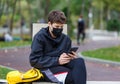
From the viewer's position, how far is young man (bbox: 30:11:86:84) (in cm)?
703

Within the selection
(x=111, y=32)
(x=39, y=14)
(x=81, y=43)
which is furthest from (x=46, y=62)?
(x=111, y=32)

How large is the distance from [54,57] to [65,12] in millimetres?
35259

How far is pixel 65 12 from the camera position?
42406mm

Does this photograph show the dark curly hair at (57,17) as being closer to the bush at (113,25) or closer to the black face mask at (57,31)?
the black face mask at (57,31)

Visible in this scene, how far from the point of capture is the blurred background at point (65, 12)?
4175 centimetres

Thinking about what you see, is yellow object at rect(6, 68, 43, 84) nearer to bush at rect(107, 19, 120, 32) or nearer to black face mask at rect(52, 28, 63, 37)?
black face mask at rect(52, 28, 63, 37)

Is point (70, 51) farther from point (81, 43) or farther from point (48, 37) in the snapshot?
point (81, 43)

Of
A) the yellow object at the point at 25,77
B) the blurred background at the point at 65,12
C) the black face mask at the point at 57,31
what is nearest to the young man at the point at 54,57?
the black face mask at the point at 57,31

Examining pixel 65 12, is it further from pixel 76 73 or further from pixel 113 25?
pixel 76 73

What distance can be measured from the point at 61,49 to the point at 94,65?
962cm

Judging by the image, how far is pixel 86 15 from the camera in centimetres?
6359

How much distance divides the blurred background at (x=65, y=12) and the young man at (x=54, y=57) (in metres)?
26.4

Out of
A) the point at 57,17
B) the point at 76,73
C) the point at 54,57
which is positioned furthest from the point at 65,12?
the point at 76,73

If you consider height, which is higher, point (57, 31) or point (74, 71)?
point (57, 31)
